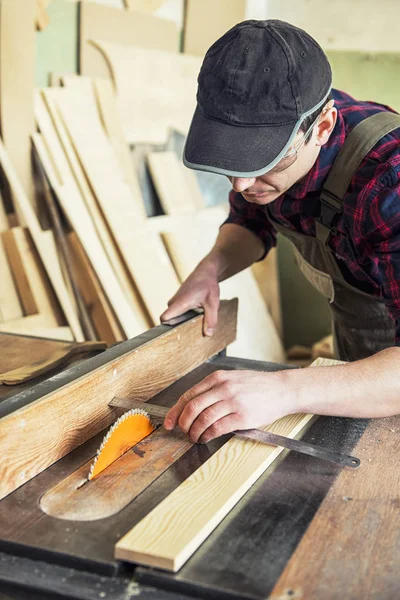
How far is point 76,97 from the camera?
3.41 m

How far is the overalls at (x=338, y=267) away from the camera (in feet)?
5.46

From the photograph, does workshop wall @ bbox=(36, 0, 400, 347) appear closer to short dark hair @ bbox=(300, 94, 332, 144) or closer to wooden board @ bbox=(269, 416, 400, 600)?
short dark hair @ bbox=(300, 94, 332, 144)

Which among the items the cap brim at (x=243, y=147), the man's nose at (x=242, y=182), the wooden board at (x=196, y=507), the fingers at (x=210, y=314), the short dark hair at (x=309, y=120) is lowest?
the fingers at (x=210, y=314)

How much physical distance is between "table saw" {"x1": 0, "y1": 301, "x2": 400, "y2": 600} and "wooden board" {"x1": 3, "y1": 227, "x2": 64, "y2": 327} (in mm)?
1599

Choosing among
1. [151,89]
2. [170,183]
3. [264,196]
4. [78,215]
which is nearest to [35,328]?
[78,215]

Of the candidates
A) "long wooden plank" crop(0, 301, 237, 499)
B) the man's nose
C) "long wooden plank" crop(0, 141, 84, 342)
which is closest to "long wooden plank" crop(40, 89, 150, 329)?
"long wooden plank" crop(0, 141, 84, 342)

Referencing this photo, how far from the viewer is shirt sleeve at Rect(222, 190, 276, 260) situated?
221 cm

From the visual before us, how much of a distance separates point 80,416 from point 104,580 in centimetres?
43

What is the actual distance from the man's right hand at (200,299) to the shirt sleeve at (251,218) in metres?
0.26

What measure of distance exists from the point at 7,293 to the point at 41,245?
0.26 m

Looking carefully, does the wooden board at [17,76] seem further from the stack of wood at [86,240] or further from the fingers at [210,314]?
the fingers at [210,314]

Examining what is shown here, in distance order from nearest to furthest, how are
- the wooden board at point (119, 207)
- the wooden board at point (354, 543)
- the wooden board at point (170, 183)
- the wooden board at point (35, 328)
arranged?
the wooden board at point (354, 543), the wooden board at point (35, 328), the wooden board at point (119, 207), the wooden board at point (170, 183)

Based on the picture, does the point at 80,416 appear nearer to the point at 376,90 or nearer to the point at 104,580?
the point at 104,580

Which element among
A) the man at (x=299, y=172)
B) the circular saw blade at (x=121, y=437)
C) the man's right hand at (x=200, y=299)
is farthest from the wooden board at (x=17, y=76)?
the circular saw blade at (x=121, y=437)
